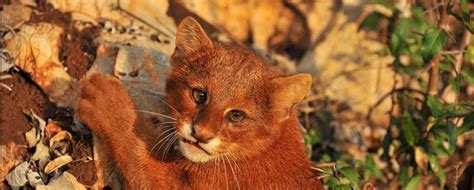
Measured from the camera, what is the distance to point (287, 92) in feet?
15.7

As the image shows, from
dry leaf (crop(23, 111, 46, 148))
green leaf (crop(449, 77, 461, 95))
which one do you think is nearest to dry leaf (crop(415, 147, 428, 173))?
green leaf (crop(449, 77, 461, 95))

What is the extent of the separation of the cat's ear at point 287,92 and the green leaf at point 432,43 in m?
1.27

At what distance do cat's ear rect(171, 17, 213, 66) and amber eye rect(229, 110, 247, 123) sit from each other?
1.92 feet

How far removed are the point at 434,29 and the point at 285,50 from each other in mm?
3067

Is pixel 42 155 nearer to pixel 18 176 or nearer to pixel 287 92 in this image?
pixel 18 176

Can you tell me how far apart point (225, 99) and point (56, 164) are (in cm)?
139

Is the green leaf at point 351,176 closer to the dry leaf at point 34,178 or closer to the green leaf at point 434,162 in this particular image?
the green leaf at point 434,162

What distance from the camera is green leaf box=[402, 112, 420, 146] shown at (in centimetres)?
620

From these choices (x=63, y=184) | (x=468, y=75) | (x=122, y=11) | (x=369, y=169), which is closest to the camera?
(x=63, y=184)

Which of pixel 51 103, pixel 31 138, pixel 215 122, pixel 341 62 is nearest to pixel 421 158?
pixel 341 62

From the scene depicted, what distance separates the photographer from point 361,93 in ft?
26.5

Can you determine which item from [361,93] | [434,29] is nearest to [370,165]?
[434,29]

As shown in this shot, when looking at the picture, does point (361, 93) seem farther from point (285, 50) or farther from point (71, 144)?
point (71, 144)

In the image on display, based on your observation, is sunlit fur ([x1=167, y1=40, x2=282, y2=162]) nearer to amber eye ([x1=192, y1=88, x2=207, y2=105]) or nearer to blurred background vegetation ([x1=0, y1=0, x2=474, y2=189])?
amber eye ([x1=192, y1=88, x2=207, y2=105])
